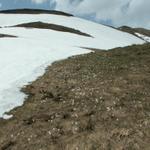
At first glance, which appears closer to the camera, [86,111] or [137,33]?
[86,111]

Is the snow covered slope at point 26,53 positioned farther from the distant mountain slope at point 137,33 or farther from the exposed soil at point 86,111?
the distant mountain slope at point 137,33

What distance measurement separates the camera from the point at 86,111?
927 inches

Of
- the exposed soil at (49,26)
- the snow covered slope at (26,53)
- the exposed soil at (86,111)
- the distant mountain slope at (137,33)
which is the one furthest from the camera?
the distant mountain slope at (137,33)

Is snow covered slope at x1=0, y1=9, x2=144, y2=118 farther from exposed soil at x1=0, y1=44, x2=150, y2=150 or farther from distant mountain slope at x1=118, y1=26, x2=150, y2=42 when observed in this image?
distant mountain slope at x1=118, y1=26, x2=150, y2=42

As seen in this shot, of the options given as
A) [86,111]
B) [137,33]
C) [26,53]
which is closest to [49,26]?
[26,53]

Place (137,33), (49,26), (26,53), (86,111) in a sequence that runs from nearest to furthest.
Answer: (86,111) → (26,53) → (49,26) → (137,33)

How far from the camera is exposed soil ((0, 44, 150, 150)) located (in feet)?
66.7

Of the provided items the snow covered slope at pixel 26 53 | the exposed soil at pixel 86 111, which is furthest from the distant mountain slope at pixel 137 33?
the exposed soil at pixel 86 111

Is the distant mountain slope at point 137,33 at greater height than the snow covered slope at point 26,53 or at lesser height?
lesser

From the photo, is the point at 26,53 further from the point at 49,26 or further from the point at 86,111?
the point at 49,26

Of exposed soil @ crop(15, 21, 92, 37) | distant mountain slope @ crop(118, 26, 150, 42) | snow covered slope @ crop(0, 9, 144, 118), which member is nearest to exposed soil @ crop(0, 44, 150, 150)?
snow covered slope @ crop(0, 9, 144, 118)

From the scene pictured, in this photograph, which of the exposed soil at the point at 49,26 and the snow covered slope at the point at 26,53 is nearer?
the snow covered slope at the point at 26,53

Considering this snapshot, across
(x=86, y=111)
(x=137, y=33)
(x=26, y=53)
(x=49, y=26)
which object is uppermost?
(x=86, y=111)

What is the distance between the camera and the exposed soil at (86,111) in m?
20.3
